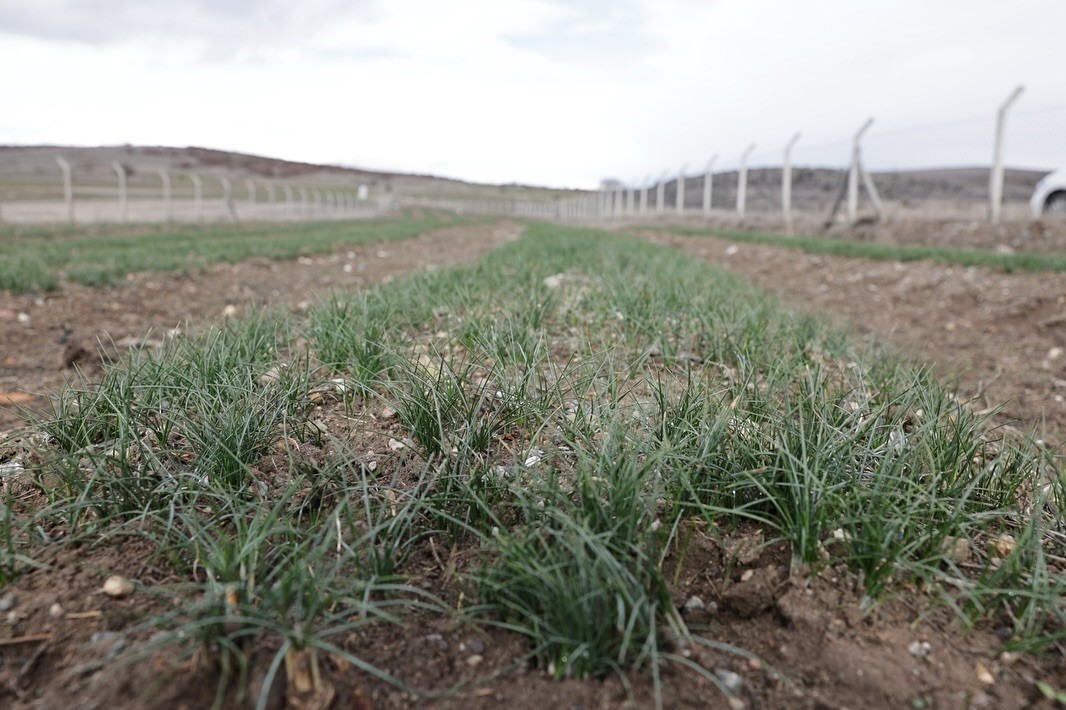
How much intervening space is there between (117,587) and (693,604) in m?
1.29

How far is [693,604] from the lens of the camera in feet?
5.41

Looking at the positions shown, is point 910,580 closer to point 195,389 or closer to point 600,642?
point 600,642

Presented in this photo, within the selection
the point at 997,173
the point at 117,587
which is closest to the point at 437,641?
the point at 117,587

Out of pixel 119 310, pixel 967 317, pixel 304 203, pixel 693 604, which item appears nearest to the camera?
pixel 693 604

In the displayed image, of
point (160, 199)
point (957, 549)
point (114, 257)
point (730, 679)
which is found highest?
point (160, 199)

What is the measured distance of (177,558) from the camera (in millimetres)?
1616

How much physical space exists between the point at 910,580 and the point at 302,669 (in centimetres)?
135

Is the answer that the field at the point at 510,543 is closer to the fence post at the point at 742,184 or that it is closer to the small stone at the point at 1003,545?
the small stone at the point at 1003,545

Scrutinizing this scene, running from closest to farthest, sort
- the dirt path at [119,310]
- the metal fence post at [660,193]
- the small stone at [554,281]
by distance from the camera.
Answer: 1. the dirt path at [119,310]
2. the small stone at [554,281]
3. the metal fence post at [660,193]

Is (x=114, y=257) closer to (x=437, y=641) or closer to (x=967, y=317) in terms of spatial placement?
(x=437, y=641)

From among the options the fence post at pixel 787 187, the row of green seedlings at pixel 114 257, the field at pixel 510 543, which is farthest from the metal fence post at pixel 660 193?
the field at pixel 510 543

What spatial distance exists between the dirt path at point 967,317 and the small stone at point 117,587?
3044mm

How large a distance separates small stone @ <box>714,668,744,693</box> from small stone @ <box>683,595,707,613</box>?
18 centimetres

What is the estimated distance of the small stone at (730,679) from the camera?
1425mm
